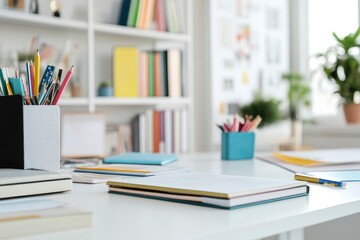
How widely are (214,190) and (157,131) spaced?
247cm

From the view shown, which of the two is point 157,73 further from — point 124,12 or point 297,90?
point 297,90

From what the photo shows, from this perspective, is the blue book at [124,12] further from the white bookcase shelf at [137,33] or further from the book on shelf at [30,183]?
the book on shelf at [30,183]

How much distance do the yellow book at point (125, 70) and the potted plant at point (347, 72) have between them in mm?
1219

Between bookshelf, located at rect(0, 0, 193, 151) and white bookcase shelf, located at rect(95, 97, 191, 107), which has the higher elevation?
bookshelf, located at rect(0, 0, 193, 151)

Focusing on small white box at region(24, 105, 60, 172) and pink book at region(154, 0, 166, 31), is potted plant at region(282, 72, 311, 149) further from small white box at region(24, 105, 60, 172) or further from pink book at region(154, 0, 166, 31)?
small white box at region(24, 105, 60, 172)

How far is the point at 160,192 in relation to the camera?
823 mm

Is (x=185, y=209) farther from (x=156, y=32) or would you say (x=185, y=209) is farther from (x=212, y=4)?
(x=212, y=4)

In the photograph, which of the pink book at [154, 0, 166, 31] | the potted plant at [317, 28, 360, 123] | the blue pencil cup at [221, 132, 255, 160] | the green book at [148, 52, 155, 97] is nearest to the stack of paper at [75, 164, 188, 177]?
the blue pencil cup at [221, 132, 255, 160]

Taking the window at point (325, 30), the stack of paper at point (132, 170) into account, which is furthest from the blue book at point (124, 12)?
the stack of paper at point (132, 170)

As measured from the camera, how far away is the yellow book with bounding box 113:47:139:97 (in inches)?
122

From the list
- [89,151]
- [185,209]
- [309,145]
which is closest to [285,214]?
[185,209]

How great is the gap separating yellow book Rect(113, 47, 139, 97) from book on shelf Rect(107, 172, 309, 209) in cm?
221

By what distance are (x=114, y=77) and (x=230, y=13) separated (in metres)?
1.18

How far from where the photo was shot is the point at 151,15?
325cm
